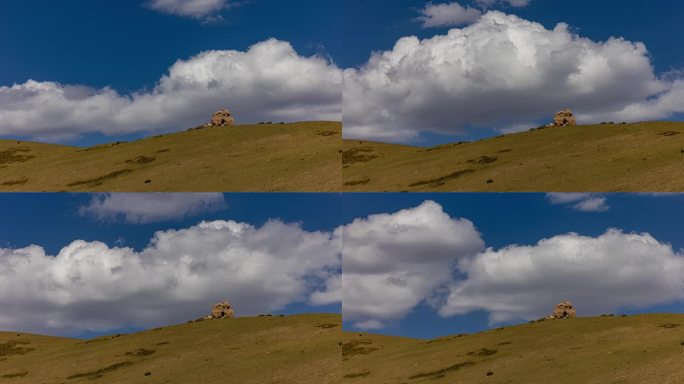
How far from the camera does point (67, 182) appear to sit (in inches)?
4168

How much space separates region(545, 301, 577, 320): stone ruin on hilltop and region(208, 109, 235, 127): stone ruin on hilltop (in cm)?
6503

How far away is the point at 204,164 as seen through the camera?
104m

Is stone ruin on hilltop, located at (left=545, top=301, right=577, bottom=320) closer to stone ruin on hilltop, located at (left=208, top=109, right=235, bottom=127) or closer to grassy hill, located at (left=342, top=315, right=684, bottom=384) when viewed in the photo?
grassy hill, located at (left=342, top=315, right=684, bottom=384)

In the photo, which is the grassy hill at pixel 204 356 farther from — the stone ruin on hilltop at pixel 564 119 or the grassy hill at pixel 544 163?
the stone ruin on hilltop at pixel 564 119

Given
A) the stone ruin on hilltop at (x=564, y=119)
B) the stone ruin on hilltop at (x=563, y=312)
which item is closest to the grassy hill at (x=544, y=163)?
the stone ruin on hilltop at (x=564, y=119)

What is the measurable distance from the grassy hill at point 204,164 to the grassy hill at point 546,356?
2640cm

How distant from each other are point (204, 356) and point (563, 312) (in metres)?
54.5

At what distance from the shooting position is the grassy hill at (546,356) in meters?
70.1

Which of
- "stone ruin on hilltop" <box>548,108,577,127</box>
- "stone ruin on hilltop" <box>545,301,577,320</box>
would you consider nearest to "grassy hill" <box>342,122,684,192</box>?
"stone ruin on hilltop" <box>548,108,577,127</box>

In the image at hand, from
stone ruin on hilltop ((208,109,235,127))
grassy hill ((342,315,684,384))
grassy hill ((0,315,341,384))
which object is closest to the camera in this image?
grassy hill ((342,315,684,384))

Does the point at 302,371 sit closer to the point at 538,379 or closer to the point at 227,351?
the point at 227,351

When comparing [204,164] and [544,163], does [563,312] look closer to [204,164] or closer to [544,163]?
[544,163]

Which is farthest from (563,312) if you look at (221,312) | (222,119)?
(222,119)

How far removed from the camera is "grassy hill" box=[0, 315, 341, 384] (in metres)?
83.0
